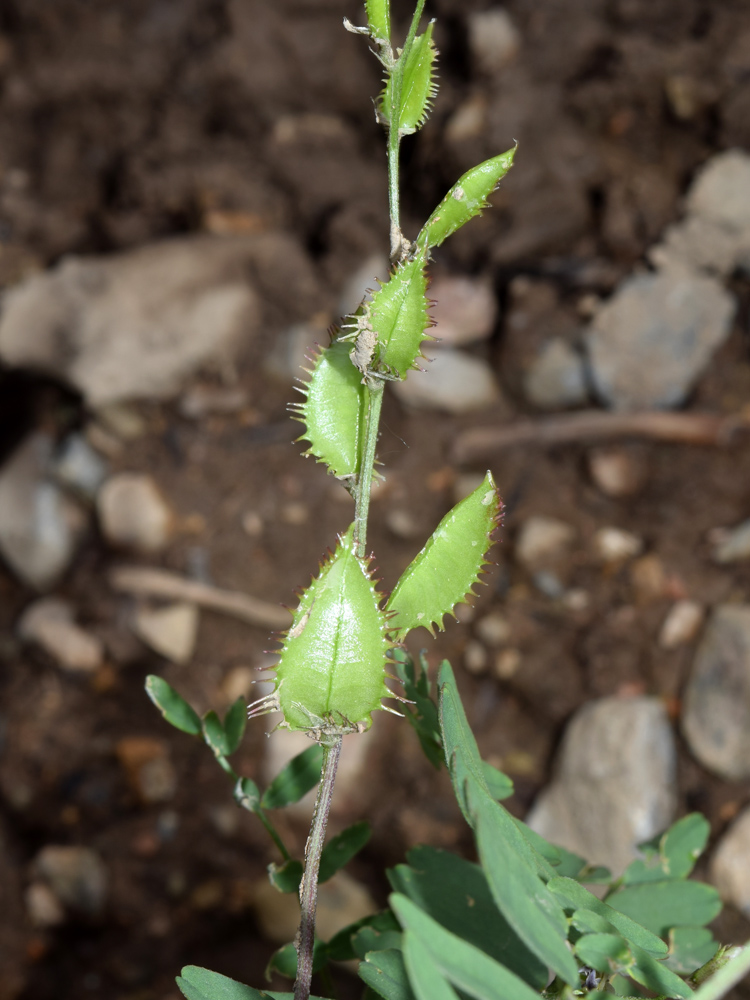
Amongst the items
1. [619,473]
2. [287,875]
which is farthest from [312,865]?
[619,473]

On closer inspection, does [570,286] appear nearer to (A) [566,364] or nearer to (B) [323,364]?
(A) [566,364]

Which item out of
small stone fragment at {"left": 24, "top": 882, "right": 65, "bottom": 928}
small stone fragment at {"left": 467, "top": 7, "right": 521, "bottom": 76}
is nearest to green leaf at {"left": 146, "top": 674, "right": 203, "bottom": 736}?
small stone fragment at {"left": 24, "top": 882, "right": 65, "bottom": 928}

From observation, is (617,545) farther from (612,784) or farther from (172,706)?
(172,706)

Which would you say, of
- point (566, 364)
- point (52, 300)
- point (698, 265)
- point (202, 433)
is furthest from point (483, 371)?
point (52, 300)

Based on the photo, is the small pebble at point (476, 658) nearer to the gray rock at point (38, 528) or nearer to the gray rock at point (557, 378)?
the gray rock at point (557, 378)

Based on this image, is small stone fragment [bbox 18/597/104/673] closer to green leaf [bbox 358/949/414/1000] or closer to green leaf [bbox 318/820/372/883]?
green leaf [bbox 318/820/372/883]
